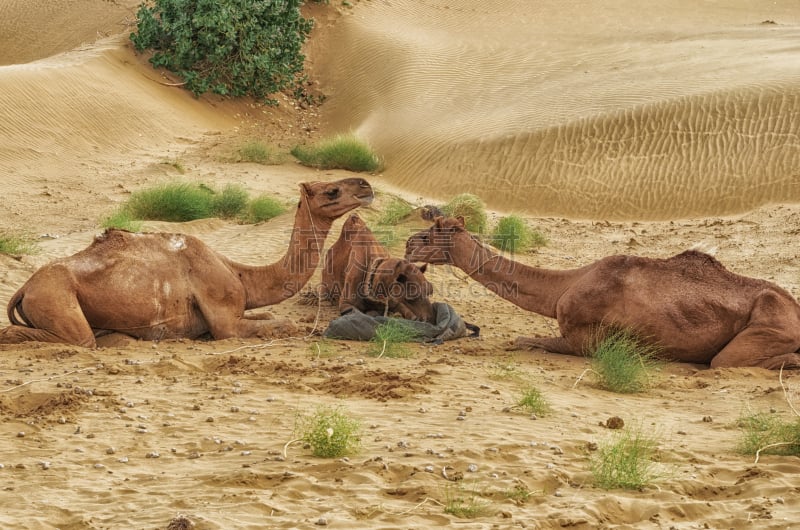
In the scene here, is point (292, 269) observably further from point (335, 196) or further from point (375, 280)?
point (375, 280)

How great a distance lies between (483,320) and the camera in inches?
447

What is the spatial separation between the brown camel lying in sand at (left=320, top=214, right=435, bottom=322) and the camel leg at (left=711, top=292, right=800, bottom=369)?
263 cm

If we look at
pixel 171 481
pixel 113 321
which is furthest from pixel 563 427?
pixel 113 321

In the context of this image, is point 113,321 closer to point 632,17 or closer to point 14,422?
point 14,422

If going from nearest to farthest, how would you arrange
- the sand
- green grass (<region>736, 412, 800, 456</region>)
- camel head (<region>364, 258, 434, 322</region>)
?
the sand
green grass (<region>736, 412, 800, 456</region>)
camel head (<region>364, 258, 434, 322</region>)

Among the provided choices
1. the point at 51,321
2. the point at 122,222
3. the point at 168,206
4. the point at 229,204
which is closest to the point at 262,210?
the point at 229,204

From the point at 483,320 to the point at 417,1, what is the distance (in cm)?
2175

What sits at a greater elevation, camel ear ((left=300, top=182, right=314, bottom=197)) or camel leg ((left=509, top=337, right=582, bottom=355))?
camel ear ((left=300, top=182, right=314, bottom=197))

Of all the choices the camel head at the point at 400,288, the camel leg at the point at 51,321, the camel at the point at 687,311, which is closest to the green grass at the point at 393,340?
the camel head at the point at 400,288

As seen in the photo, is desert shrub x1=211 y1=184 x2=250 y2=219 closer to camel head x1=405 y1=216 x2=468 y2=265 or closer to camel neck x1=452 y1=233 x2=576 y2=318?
camel head x1=405 y1=216 x2=468 y2=265

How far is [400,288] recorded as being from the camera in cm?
1023

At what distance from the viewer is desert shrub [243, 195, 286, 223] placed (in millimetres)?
15523

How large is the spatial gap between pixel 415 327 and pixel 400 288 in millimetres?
477

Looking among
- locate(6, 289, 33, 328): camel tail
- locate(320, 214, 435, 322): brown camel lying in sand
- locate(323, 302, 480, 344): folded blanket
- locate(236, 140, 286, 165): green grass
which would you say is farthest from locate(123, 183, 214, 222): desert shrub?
locate(6, 289, 33, 328): camel tail
